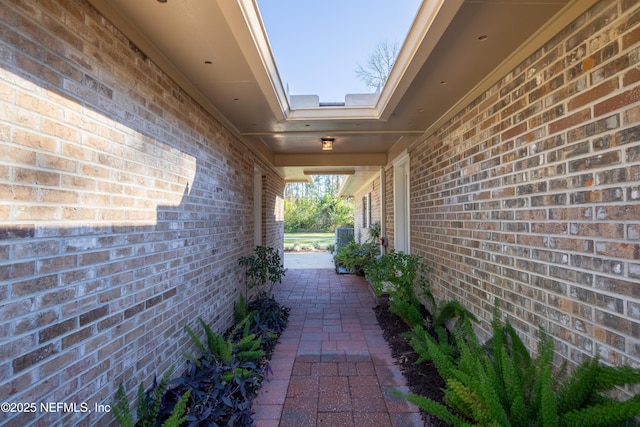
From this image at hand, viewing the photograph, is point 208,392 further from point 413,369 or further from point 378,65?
point 378,65

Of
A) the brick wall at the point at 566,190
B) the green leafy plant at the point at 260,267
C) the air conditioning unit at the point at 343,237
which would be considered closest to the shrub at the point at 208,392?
the green leafy plant at the point at 260,267

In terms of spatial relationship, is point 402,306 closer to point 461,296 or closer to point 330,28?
point 461,296

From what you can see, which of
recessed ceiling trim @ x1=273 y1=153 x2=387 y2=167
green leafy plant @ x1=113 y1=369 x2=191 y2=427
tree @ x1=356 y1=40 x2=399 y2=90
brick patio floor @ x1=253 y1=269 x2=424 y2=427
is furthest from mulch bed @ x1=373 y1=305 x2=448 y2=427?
recessed ceiling trim @ x1=273 y1=153 x2=387 y2=167

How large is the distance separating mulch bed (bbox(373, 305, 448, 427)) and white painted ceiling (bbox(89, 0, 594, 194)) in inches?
90.9

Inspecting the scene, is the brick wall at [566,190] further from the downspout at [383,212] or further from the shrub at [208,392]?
the downspout at [383,212]

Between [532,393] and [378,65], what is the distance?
3.98 metres

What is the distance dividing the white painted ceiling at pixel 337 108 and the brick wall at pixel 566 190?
0.60ft

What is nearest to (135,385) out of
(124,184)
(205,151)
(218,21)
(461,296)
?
(124,184)

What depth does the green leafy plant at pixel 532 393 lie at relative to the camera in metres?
1.36

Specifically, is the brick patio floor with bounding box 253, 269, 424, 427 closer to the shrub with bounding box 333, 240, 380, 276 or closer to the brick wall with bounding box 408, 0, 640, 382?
the brick wall with bounding box 408, 0, 640, 382

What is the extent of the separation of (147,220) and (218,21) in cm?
135

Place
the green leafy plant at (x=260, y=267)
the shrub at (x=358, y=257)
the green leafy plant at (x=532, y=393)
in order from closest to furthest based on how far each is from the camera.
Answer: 1. the green leafy plant at (x=532, y=393)
2. the green leafy plant at (x=260, y=267)
3. the shrub at (x=358, y=257)

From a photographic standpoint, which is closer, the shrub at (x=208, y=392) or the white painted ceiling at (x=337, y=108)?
the white painted ceiling at (x=337, y=108)

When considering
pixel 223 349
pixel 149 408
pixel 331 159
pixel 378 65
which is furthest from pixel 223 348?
pixel 331 159
